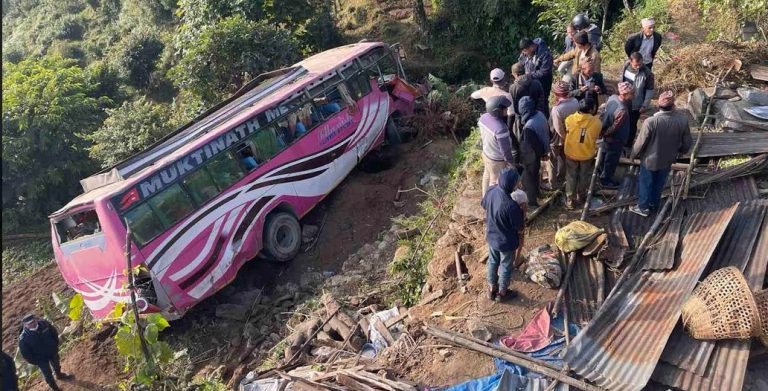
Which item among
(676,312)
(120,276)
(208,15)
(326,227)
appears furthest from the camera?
(208,15)

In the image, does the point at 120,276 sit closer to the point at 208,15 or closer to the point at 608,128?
the point at 608,128

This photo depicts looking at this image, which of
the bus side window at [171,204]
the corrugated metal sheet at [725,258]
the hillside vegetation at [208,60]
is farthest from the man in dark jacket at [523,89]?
the hillside vegetation at [208,60]

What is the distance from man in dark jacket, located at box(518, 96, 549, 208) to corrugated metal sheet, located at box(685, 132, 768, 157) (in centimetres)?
230

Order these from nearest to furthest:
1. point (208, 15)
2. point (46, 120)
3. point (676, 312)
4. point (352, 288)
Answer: point (676, 312)
point (352, 288)
point (46, 120)
point (208, 15)

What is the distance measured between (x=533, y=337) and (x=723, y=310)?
1.69m

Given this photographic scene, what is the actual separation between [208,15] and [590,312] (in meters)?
14.9

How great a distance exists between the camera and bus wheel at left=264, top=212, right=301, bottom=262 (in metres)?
9.09

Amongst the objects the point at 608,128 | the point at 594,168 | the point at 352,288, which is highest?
the point at 608,128

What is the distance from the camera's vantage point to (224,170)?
28.6ft

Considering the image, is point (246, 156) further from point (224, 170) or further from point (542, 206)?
point (542, 206)

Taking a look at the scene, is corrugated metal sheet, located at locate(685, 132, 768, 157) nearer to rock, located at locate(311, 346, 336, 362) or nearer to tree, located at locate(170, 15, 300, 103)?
rock, located at locate(311, 346, 336, 362)

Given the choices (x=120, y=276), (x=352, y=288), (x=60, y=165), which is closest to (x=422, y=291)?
(x=352, y=288)

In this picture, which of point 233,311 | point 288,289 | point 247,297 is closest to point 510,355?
point 288,289

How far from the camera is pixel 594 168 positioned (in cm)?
720
